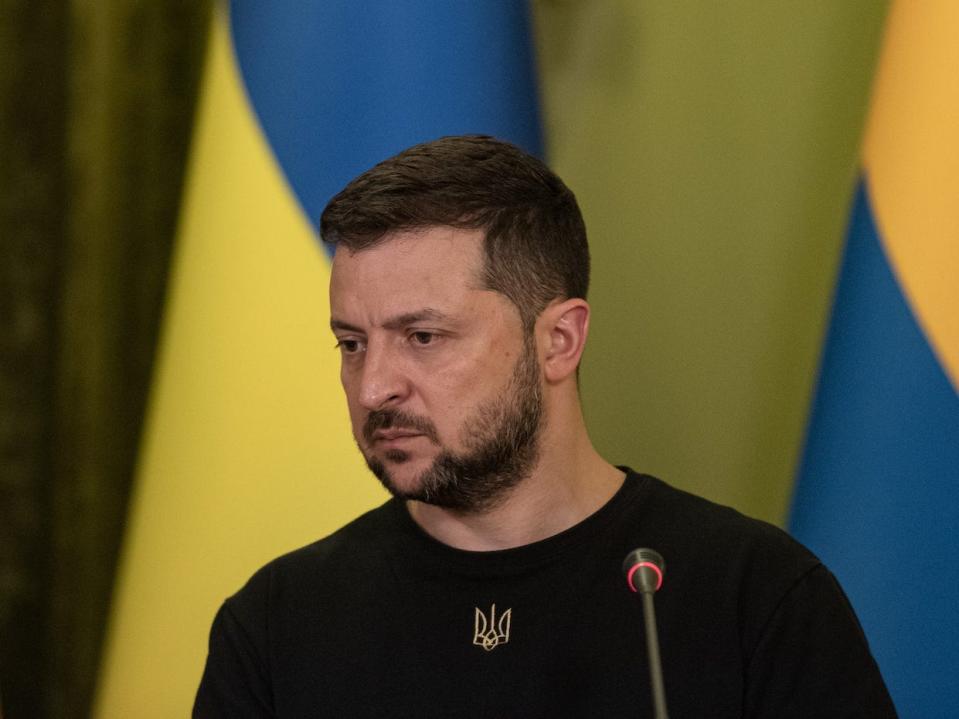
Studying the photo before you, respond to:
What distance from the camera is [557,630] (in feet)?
3.79

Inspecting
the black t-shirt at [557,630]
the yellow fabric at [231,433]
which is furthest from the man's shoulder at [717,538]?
the yellow fabric at [231,433]

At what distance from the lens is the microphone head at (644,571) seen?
2.78 feet

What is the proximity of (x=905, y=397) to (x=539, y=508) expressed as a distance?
0.48 m

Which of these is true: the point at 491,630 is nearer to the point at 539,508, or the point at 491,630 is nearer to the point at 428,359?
the point at 539,508

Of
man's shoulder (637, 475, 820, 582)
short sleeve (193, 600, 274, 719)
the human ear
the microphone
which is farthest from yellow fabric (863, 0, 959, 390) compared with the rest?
short sleeve (193, 600, 274, 719)

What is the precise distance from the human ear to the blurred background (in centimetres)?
61

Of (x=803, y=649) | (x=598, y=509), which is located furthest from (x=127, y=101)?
(x=803, y=649)

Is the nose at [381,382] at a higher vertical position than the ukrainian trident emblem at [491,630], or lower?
higher

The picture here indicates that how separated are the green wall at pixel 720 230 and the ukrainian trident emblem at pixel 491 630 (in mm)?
692

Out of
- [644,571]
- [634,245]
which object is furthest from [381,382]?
[634,245]

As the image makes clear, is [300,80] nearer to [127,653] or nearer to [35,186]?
[35,186]

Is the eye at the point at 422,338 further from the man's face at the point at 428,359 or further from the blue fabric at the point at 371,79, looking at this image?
the blue fabric at the point at 371,79

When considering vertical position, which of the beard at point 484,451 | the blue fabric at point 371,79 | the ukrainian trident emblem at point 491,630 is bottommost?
the ukrainian trident emblem at point 491,630

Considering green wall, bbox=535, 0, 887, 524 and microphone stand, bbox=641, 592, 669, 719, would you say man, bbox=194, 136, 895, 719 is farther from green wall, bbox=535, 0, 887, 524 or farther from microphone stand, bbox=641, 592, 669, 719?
green wall, bbox=535, 0, 887, 524
